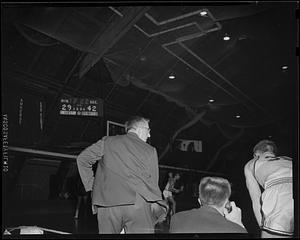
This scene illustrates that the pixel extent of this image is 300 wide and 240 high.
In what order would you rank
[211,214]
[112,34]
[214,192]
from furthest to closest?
[112,34]
[214,192]
[211,214]

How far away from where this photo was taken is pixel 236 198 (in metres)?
3.24

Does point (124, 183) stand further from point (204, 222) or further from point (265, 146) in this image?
point (265, 146)

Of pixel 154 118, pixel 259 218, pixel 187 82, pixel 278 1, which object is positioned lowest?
pixel 259 218

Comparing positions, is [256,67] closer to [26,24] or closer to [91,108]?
[91,108]

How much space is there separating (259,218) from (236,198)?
0.25 m

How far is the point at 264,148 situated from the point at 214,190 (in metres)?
0.55

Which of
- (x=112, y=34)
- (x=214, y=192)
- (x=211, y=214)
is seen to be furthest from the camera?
(x=112, y=34)

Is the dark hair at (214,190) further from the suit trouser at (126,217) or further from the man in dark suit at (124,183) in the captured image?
the suit trouser at (126,217)

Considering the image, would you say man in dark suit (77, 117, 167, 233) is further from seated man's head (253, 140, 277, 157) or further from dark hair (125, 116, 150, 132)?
seated man's head (253, 140, 277, 157)

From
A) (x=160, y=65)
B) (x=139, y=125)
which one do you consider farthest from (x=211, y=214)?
(x=160, y=65)

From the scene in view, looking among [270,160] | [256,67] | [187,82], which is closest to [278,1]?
[256,67]

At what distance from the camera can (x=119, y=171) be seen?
329cm

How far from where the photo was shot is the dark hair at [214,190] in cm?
292

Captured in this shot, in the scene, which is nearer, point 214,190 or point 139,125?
point 214,190
